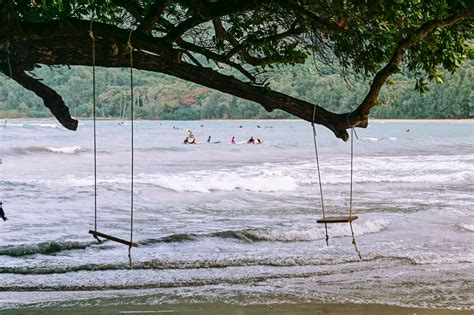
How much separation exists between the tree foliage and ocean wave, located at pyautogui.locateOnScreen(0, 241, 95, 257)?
336cm

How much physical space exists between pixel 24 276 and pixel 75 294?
1.26 metres

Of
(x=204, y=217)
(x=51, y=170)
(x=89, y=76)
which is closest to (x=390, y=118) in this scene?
(x=89, y=76)

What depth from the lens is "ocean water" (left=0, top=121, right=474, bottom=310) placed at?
25.6ft

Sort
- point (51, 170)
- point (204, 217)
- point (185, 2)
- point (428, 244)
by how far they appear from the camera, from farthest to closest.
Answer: point (51, 170)
point (204, 217)
point (428, 244)
point (185, 2)

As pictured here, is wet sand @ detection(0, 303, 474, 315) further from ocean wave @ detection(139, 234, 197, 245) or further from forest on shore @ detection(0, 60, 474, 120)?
forest on shore @ detection(0, 60, 474, 120)

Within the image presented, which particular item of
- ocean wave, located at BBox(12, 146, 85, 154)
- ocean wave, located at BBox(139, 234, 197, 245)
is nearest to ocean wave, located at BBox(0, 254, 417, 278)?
ocean wave, located at BBox(139, 234, 197, 245)

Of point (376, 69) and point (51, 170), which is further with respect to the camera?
point (51, 170)

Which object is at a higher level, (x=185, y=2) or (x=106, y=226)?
(x=185, y=2)

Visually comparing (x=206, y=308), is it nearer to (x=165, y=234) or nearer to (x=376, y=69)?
(x=376, y=69)

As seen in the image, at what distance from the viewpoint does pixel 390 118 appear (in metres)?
92.9

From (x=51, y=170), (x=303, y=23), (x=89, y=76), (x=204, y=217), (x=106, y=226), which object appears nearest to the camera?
(x=303, y=23)

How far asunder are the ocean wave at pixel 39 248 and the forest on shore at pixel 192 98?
5690 centimetres

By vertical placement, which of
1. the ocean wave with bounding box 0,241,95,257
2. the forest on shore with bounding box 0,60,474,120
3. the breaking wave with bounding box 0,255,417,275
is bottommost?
the ocean wave with bounding box 0,241,95,257

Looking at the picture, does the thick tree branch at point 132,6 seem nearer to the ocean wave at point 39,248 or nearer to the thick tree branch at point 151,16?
the thick tree branch at point 151,16
